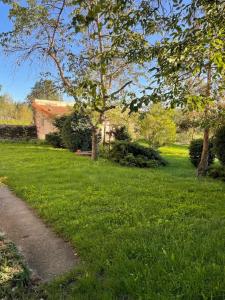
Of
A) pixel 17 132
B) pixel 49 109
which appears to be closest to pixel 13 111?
pixel 49 109

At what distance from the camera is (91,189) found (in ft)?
34.7

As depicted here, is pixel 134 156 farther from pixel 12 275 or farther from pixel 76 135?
pixel 12 275

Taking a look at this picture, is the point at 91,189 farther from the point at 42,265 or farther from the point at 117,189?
the point at 42,265

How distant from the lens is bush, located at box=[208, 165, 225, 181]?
50.2ft

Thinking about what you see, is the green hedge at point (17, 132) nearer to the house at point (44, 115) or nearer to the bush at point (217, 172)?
the house at point (44, 115)

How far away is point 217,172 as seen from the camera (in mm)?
15703

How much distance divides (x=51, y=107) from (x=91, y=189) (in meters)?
32.7

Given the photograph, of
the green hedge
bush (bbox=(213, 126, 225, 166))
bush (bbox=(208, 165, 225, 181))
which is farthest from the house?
bush (bbox=(213, 126, 225, 166))

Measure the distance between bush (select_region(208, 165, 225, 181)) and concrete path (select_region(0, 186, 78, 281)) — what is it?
8.64 meters

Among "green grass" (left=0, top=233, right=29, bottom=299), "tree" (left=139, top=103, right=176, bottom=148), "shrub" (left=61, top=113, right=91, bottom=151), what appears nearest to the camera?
"green grass" (left=0, top=233, right=29, bottom=299)

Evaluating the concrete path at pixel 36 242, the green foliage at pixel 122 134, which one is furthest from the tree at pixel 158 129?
the concrete path at pixel 36 242

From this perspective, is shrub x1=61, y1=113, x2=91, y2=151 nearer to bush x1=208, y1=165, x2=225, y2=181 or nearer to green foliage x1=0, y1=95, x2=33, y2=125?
bush x1=208, y1=165, x2=225, y2=181

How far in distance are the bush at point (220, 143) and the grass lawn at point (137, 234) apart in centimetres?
403

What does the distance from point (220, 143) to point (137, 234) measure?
10156mm
